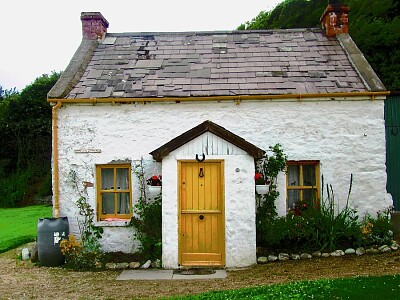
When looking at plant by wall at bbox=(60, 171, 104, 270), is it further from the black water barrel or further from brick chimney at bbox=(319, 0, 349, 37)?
brick chimney at bbox=(319, 0, 349, 37)

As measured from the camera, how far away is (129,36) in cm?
1388

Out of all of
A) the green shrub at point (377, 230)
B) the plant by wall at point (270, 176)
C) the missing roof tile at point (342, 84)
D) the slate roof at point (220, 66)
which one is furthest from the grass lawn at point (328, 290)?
the missing roof tile at point (342, 84)

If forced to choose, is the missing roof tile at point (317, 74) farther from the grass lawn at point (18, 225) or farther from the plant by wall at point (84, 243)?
the grass lawn at point (18, 225)

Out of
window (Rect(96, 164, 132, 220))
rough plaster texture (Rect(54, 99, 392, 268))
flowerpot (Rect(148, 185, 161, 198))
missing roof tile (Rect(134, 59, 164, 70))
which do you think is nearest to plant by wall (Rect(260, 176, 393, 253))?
rough plaster texture (Rect(54, 99, 392, 268))

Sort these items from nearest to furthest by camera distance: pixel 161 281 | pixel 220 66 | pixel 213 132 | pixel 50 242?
pixel 161 281, pixel 213 132, pixel 50 242, pixel 220 66

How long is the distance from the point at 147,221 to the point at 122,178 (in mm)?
1426

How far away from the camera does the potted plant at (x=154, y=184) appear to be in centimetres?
990

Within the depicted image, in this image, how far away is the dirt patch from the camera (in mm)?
7916

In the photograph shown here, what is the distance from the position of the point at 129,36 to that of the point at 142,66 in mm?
2159

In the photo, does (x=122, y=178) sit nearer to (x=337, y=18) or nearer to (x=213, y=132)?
(x=213, y=132)

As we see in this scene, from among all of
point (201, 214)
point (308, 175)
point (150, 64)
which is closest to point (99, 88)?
point (150, 64)

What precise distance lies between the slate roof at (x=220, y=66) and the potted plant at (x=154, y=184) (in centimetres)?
212

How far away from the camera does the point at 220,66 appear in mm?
12156

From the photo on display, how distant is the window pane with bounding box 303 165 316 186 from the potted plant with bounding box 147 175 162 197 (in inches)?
144
